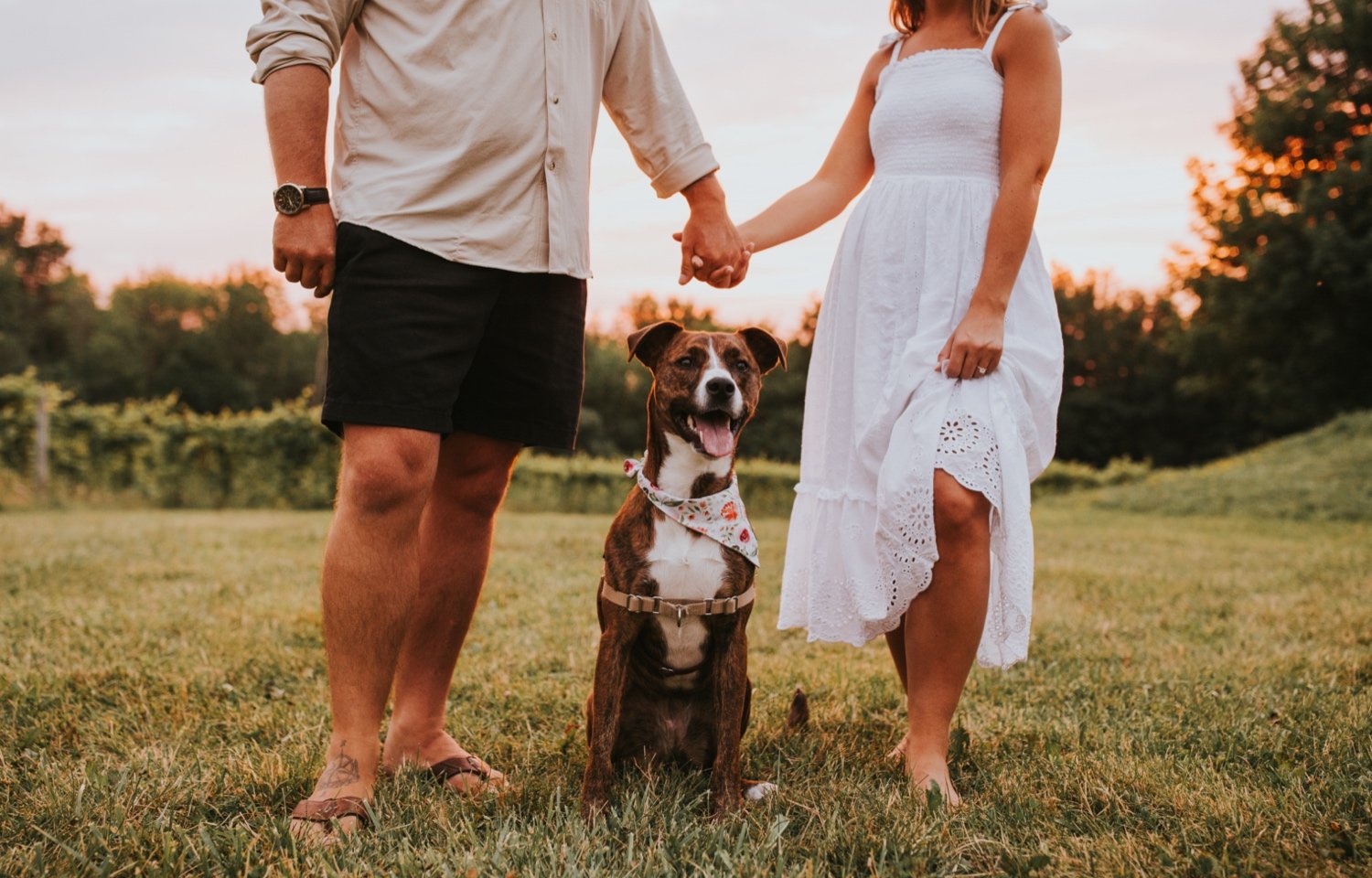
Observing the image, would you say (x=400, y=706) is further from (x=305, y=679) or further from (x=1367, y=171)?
(x=1367, y=171)

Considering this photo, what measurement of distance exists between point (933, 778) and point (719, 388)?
1.21 meters

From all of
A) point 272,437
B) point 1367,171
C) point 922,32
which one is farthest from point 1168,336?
point 922,32

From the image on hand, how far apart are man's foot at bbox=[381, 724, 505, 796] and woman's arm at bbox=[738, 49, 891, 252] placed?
6.15 feet

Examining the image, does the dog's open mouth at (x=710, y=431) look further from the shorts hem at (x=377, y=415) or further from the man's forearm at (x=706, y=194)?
the man's forearm at (x=706, y=194)

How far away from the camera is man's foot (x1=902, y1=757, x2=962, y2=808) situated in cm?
261

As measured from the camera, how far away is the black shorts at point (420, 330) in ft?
8.11

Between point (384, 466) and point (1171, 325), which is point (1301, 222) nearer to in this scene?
point (1171, 325)

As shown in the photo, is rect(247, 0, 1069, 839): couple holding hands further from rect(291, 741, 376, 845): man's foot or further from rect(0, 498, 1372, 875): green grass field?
rect(0, 498, 1372, 875): green grass field

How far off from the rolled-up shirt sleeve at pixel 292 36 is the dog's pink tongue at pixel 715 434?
132cm

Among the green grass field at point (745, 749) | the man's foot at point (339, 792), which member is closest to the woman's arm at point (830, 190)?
the green grass field at point (745, 749)

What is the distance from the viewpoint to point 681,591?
9.07 ft

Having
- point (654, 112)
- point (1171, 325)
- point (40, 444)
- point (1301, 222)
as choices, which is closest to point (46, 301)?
point (40, 444)

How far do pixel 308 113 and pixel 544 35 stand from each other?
64cm

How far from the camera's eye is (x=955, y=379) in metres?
2.88
